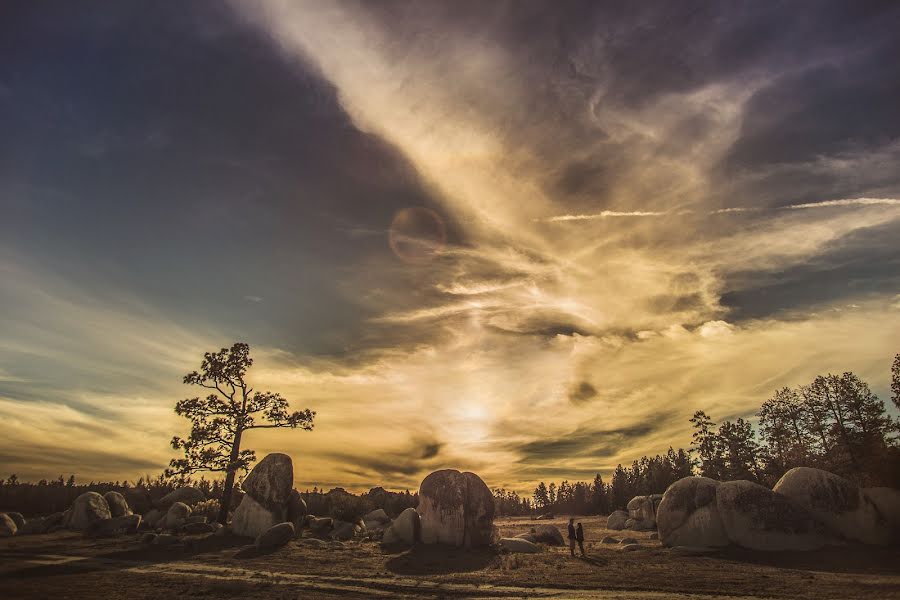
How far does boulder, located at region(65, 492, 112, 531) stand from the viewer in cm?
4156

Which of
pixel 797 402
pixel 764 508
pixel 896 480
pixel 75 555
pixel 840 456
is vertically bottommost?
pixel 75 555

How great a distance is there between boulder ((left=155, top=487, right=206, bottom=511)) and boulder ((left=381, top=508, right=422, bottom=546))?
3168 centimetres

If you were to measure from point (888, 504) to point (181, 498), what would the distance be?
213ft

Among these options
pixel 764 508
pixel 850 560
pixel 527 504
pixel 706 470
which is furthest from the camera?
pixel 527 504

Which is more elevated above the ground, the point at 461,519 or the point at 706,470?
the point at 706,470

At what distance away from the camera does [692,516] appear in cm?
3309

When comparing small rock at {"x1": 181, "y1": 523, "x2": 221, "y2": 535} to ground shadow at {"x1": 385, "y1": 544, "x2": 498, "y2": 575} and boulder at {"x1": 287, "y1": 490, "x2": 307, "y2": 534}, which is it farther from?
ground shadow at {"x1": 385, "y1": 544, "x2": 498, "y2": 575}

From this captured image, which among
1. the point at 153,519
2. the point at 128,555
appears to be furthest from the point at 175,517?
the point at 128,555

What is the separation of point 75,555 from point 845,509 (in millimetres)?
47490

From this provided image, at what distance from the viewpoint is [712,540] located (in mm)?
31484

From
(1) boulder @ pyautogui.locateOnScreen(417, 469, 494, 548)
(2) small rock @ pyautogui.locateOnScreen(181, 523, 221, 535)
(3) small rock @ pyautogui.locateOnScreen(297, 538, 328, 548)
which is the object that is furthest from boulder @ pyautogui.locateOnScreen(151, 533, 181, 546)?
(1) boulder @ pyautogui.locateOnScreen(417, 469, 494, 548)

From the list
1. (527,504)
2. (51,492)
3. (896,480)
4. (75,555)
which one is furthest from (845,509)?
(527,504)

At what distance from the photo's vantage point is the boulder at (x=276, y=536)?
3045 cm

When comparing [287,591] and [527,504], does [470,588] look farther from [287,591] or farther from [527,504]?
[527,504]
